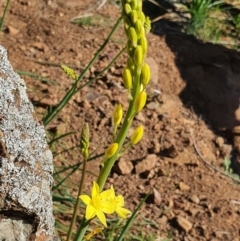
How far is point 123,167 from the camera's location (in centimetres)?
413

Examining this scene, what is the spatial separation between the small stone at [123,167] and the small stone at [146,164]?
0.14 ft

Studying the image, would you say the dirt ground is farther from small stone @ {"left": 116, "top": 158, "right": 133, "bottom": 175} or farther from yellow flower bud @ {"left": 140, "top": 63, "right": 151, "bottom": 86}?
yellow flower bud @ {"left": 140, "top": 63, "right": 151, "bottom": 86}

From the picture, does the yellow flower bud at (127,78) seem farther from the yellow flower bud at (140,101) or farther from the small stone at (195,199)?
the small stone at (195,199)

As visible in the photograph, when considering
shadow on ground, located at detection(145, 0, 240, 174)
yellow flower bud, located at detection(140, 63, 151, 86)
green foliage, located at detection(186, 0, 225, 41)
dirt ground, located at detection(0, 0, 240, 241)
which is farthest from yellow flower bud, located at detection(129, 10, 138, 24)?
green foliage, located at detection(186, 0, 225, 41)

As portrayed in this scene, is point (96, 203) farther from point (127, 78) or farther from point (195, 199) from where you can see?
point (195, 199)

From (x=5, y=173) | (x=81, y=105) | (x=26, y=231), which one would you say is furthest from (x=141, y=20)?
(x=81, y=105)

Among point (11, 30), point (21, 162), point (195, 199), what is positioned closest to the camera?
point (21, 162)

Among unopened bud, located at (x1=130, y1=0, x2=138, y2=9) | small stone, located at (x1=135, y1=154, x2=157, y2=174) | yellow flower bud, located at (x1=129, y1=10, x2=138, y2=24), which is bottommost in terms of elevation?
small stone, located at (x1=135, y1=154, x2=157, y2=174)

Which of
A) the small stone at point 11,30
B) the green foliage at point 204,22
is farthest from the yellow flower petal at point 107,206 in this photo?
the green foliage at point 204,22

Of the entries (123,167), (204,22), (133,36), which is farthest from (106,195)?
(204,22)

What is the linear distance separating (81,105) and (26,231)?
7.38 ft

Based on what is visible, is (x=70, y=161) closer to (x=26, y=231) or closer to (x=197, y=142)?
(x=197, y=142)

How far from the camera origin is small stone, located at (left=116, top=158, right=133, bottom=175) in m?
4.12

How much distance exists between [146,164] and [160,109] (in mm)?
598
